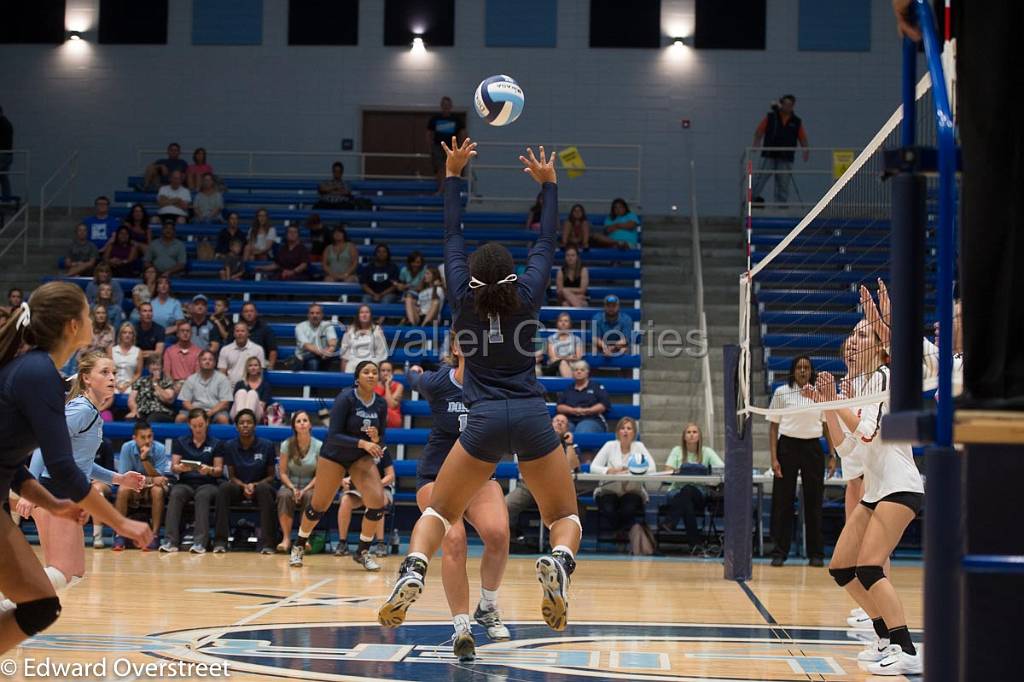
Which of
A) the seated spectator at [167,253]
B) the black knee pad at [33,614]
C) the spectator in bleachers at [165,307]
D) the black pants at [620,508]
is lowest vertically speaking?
the black pants at [620,508]

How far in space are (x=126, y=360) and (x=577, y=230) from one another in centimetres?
692

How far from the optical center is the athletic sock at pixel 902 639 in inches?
246

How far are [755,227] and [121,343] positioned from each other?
996 centimetres

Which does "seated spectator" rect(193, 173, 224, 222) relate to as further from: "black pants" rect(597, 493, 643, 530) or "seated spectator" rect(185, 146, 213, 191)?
"black pants" rect(597, 493, 643, 530)

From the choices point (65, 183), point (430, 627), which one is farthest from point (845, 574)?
point (65, 183)

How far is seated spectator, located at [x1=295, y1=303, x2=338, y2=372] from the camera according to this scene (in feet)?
50.1

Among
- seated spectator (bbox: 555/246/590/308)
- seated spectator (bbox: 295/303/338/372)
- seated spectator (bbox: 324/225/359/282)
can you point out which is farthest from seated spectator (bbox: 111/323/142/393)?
seated spectator (bbox: 555/246/590/308)

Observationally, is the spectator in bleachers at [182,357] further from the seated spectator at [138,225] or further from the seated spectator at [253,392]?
the seated spectator at [138,225]

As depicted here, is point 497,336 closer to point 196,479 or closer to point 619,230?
point 196,479

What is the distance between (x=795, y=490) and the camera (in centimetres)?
1234

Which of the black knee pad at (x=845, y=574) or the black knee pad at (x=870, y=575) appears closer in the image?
the black knee pad at (x=870, y=575)

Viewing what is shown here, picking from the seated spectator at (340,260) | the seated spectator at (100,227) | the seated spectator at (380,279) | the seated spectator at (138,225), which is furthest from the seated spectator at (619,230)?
the seated spectator at (100,227)

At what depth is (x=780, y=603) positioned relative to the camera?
9.05 metres

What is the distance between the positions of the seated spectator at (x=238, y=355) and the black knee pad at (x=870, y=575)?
32.0ft
